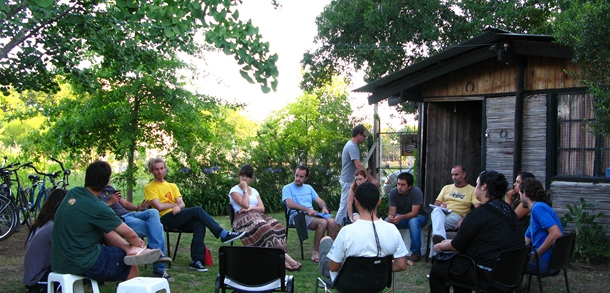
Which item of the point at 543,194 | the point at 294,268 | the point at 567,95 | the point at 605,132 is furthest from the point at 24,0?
the point at 567,95

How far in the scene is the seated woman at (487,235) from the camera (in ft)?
14.5

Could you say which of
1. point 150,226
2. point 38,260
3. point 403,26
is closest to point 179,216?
point 150,226

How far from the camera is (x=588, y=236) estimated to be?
7516 millimetres

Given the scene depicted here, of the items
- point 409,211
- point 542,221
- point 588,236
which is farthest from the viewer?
point 588,236

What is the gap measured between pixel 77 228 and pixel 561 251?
3.93m

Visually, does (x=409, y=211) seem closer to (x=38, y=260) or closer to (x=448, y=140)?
(x=448, y=140)

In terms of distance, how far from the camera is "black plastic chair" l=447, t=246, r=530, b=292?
4.36 metres

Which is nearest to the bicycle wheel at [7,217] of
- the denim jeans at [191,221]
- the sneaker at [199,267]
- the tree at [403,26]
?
the denim jeans at [191,221]

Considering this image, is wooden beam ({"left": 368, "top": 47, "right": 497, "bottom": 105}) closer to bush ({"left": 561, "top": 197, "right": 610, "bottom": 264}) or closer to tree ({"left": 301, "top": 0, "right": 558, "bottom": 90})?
bush ({"left": 561, "top": 197, "right": 610, "bottom": 264})

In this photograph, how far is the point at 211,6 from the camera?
4.53 meters

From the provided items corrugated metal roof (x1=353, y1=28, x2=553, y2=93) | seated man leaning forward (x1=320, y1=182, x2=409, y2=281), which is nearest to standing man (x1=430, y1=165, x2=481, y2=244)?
corrugated metal roof (x1=353, y1=28, x2=553, y2=93)

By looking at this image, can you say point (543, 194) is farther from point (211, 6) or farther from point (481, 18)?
point (481, 18)

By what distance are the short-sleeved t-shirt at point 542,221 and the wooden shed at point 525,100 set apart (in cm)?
243

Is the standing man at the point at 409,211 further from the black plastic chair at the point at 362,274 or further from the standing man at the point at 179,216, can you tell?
the black plastic chair at the point at 362,274
